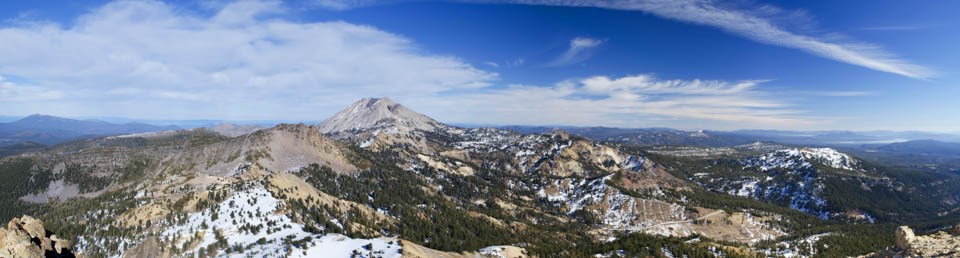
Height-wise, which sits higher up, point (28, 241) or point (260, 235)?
point (28, 241)

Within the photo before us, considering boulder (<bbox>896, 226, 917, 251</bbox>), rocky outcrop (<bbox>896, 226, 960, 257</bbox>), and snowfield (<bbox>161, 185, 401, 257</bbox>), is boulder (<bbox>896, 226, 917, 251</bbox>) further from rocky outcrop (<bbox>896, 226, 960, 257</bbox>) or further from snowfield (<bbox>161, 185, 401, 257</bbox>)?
snowfield (<bbox>161, 185, 401, 257</bbox>)

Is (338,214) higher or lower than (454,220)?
higher

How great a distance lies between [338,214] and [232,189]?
3542 centimetres

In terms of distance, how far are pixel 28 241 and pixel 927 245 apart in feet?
291

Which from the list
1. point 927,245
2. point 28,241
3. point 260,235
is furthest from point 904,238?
point 260,235

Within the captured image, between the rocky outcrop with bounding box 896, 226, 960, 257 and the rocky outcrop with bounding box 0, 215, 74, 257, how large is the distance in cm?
8458

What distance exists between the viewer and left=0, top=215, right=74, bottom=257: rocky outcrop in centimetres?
4019

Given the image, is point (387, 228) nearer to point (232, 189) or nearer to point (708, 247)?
point (232, 189)

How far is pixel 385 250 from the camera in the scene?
289ft

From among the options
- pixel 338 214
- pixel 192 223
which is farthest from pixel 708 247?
pixel 192 223

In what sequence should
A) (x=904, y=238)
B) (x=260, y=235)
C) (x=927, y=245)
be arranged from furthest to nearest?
1. (x=260, y=235)
2. (x=904, y=238)
3. (x=927, y=245)

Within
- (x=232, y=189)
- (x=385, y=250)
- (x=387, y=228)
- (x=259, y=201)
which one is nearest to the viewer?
(x=385, y=250)

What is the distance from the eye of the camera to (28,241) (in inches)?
1667

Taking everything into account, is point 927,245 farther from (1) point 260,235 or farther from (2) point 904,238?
(1) point 260,235
